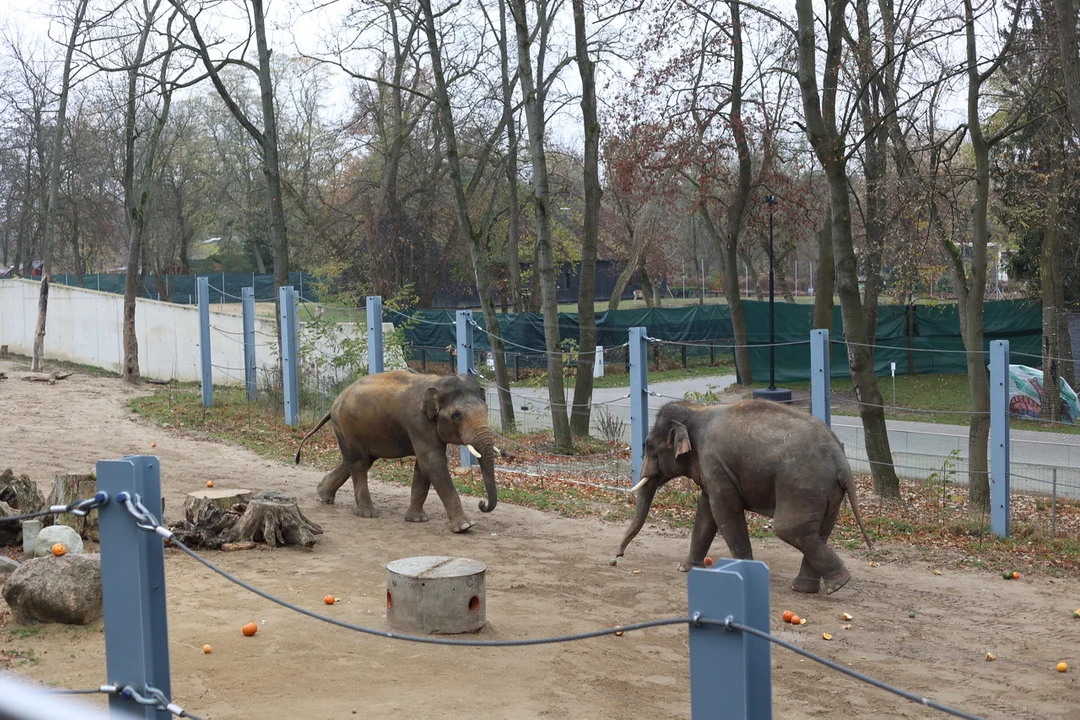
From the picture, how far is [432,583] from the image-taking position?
738cm

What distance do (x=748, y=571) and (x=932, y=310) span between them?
3453 cm

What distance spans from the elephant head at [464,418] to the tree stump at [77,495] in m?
3.27

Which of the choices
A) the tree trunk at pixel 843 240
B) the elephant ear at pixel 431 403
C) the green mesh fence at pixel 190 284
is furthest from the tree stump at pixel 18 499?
the green mesh fence at pixel 190 284

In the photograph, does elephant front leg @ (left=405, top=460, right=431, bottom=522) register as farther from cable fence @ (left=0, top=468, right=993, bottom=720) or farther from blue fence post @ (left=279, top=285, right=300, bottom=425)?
blue fence post @ (left=279, top=285, right=300, bottom=425)

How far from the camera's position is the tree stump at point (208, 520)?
984 cm

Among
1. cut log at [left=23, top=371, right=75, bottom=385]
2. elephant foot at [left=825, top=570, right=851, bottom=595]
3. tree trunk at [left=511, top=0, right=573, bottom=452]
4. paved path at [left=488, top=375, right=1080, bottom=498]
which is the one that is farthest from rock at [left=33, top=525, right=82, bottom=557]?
cut log at [left=23, top=371, right=75, bottom=385]

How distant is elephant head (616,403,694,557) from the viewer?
9.76m

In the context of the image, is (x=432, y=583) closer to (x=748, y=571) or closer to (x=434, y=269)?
(x=748, y=571)

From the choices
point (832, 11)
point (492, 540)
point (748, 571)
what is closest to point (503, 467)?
point (492, 540)

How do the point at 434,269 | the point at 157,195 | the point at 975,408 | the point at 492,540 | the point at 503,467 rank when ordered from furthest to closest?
the point at 157,195 < the point at 434,269 < the point at 503,467 < the point at 975,408 < the point at 492,540

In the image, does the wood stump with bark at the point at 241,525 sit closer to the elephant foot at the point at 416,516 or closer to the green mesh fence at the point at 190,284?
the elephant foot at the point at 416,516

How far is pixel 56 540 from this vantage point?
329 inches

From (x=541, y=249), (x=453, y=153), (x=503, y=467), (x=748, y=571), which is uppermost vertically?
(x=453, y=153)

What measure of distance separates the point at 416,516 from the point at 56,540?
4050 millimetres
